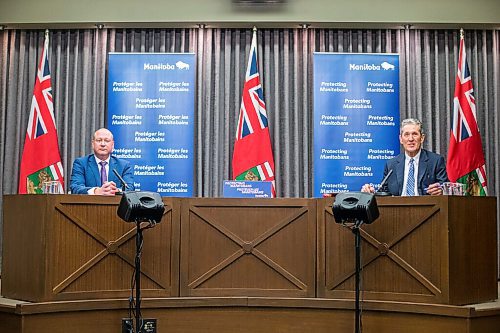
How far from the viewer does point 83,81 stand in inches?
273

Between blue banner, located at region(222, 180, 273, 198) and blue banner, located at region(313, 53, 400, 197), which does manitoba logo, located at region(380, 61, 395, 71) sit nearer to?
blue banner, located at region(313, 53, 400, 197)

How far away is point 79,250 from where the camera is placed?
4.10 metres

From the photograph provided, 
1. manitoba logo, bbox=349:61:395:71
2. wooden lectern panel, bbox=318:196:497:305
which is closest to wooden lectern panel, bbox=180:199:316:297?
wooden lectern panel, bbox=318:196:497:305

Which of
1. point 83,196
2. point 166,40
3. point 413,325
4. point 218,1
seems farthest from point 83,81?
point 413,325

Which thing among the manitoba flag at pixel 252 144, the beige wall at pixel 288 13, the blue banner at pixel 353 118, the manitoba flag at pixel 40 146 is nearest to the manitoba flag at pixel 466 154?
the blue banner at pixel 353 118

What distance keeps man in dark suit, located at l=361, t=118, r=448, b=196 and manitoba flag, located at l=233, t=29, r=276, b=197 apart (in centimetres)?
196

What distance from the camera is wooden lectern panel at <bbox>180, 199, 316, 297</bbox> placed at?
4.34 meters

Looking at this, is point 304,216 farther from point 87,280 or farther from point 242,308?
point 87,280

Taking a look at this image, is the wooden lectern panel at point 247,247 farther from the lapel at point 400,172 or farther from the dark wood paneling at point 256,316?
the lapel at point 400,172

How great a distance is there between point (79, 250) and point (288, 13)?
3.60 meters

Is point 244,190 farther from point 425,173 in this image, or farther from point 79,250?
point 425,173

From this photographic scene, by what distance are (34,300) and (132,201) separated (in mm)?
854

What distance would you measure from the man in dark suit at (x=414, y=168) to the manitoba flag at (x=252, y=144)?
1.96 metres

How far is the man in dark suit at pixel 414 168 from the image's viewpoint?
4688mm
